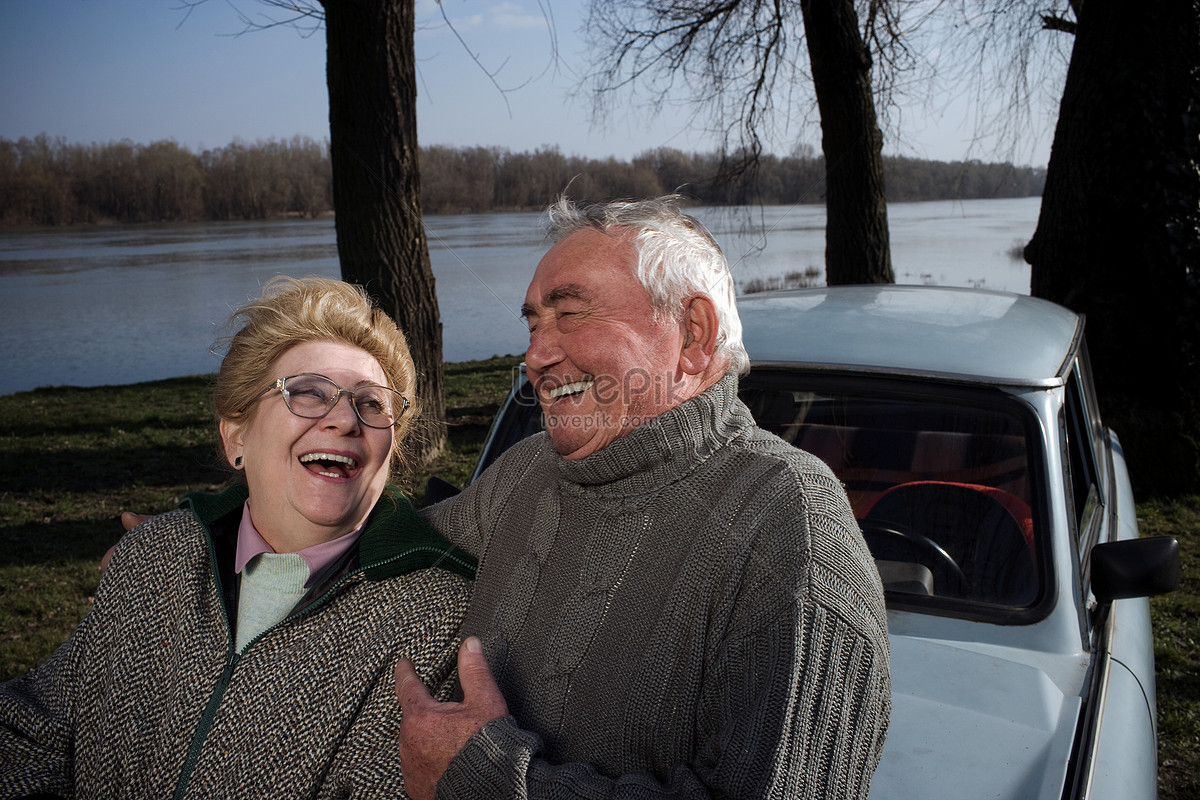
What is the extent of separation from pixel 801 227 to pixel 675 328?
3877 centimetres

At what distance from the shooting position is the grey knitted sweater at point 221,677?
A: 1.82m

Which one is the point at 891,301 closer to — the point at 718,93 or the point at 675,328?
the point at 675,328

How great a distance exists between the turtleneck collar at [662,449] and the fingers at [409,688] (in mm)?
519

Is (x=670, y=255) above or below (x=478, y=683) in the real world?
above

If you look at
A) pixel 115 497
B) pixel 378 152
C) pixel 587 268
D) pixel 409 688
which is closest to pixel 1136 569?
pixel 587 268

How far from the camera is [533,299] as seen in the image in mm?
1952

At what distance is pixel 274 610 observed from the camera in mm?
2117

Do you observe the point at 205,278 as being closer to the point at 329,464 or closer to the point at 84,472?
the point at 84,472

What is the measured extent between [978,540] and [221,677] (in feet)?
6.66

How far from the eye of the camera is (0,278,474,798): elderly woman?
185 cm

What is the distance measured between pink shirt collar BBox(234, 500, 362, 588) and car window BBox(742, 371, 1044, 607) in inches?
54.2

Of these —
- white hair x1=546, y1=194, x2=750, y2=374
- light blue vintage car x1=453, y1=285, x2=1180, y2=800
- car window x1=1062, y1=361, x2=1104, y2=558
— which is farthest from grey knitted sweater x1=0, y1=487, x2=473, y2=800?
car window x1=1062, y1=361, x2=1104, y2=558

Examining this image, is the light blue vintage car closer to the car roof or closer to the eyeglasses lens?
the car roof

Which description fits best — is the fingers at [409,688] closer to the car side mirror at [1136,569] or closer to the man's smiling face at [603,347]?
the man's smiling face at [603,347]
